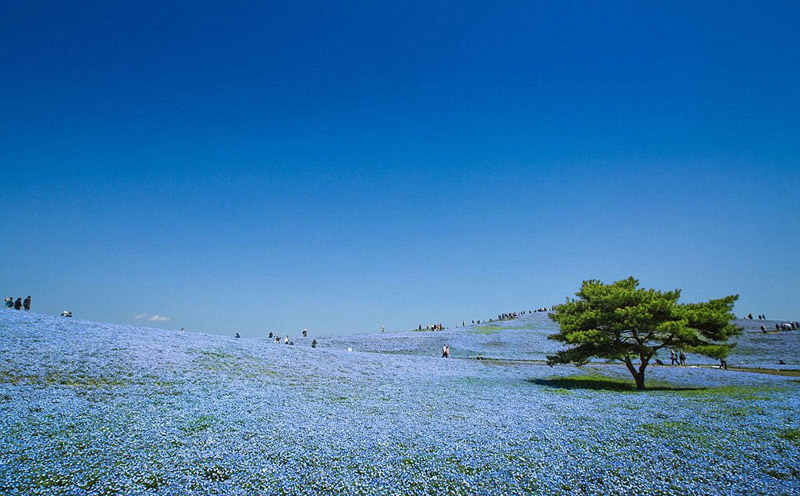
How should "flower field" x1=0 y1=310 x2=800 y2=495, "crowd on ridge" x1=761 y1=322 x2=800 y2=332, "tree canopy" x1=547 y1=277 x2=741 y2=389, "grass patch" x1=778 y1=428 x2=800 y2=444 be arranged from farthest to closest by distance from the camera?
1. "crowd on ridge" x1=761 y1=322 x2=800 y2=332
2. "tree canopy" x1=547 y1=277 x2=741 y2=389
3. "grass patch" x1=778 y1=428 x2=800 y2=444
4. "flower field" x1=0 y1=310 x2=800 y2=495

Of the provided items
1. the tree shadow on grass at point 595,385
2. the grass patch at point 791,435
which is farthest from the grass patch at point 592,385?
the grass patch at point 791,435

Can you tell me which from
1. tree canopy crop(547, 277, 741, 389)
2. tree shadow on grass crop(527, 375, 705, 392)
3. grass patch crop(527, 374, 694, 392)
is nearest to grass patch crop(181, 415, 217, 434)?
grass patch crop(527, 374, 694, 392)

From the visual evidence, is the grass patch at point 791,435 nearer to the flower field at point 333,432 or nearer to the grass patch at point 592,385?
the flower field at point 333,432

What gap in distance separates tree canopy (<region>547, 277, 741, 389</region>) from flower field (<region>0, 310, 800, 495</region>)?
354 centimetres

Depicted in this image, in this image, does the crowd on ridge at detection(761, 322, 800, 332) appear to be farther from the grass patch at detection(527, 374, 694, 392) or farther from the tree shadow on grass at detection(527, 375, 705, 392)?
the tree shadow on grass at detection(527, 375, 705, 392)

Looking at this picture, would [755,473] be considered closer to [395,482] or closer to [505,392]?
[395,482]

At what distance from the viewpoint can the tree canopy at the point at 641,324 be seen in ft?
81.9

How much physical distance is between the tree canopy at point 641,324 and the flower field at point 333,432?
354 cm

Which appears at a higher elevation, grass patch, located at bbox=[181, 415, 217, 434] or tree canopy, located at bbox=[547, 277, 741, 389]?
tree canopy, located at bbox=[547, 277, 741, 389]

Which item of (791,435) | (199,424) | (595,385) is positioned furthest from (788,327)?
(199,424)

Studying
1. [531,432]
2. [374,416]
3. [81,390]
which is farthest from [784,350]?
[81,390]

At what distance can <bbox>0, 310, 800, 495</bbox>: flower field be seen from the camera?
9258 mm

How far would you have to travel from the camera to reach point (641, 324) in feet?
82.4

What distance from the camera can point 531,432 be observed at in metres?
13.1
